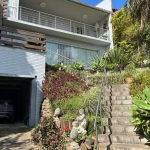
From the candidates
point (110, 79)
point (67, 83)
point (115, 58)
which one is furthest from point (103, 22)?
point (67, 83)

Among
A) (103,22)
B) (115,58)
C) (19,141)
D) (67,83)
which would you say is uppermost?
(103,22)

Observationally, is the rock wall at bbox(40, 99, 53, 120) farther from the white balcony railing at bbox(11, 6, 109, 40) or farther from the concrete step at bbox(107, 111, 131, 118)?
the white balcony railing at bbox(11, 6, 109, 40)

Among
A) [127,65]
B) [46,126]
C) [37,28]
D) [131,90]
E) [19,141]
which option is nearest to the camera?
[46,126]

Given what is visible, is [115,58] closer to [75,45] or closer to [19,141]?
[75,45]

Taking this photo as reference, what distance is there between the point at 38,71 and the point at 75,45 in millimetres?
6830

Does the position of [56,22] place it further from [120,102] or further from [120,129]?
[120,129]

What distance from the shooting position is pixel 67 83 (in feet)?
32.0

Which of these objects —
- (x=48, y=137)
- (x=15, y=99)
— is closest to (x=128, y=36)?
(x=15, y=99)

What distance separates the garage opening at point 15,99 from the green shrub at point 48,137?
4.15 m

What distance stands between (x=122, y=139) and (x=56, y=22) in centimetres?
1413

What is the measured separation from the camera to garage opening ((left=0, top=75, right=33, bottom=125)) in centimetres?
1073

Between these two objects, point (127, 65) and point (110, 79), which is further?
point (127, 65)

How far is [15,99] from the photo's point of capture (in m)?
16.0

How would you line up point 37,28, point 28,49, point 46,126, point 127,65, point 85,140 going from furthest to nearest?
point 37,28
point 127,65
point 28,49
point 46,126
point 85,140
